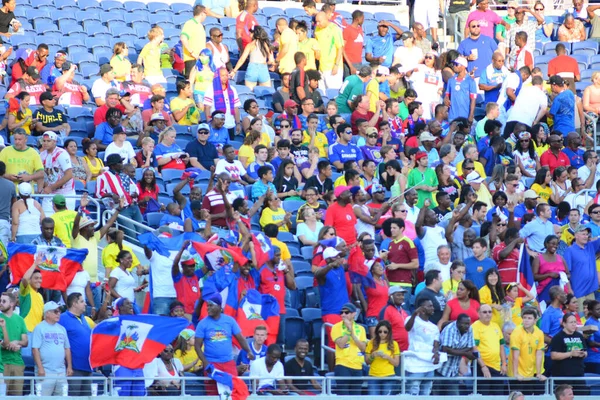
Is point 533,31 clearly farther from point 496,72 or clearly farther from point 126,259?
point 126,259

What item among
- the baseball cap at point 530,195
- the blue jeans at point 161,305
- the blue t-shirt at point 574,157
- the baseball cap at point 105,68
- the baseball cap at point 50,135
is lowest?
the blue jeans at point 161,305

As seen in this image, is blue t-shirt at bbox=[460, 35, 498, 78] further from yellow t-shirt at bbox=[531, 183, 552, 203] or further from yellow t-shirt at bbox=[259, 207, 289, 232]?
Answer: yellow t-shirt at bbox=[259, 207, 289, 232]

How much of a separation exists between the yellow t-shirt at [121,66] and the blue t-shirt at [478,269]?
6.06 meters

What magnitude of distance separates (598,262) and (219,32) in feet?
21.1

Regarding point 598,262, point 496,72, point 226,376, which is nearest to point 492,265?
point 598,262

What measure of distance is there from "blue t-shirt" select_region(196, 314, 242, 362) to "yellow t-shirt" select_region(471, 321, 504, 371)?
281 cm

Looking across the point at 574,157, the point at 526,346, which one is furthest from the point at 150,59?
the point at 526,346

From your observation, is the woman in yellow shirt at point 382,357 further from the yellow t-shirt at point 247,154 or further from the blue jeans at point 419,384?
the yellow t-shirt at point 247,154

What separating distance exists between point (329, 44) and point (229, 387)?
8002 mm

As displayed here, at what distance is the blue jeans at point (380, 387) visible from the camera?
14.9 meters

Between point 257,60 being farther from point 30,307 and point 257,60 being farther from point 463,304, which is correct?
point 30,307

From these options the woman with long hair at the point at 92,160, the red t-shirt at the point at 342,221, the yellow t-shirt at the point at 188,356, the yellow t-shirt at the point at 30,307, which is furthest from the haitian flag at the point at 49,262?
the red t-shirt at the point at 342,221

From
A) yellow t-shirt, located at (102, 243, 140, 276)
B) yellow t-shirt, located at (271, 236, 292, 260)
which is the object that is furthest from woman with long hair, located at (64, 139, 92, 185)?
yellow t-shirt, located at (271, 236, 292, 260)

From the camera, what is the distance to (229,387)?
560 inches
